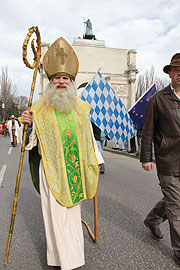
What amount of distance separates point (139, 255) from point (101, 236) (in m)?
0.58

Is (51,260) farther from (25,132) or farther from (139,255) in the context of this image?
(25,132)

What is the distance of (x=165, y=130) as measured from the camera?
2.61 metres

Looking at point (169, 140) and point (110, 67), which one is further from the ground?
point (110, 67)

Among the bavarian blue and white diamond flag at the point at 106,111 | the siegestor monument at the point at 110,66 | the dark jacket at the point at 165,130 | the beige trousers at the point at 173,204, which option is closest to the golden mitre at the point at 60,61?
the dark jacket at the point at 165,130

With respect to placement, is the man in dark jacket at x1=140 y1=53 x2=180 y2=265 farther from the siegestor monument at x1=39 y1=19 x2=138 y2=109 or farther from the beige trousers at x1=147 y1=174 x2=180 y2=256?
the siegestor monument at x1=39 y1=19 x2=138 y2=109

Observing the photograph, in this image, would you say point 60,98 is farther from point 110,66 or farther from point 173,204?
point 110,66

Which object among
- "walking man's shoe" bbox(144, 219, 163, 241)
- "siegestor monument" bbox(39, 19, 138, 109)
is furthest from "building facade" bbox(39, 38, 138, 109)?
"walking man's shoe" bbox(144, 219, 163, 241)

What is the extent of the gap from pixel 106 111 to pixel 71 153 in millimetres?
3787

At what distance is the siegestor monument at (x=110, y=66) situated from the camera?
90.1 feet

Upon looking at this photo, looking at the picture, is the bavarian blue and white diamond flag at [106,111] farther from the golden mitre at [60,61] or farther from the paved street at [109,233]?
the golden mitre at [60,61]

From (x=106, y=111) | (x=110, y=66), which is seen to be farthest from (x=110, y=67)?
(x=106, y=111)

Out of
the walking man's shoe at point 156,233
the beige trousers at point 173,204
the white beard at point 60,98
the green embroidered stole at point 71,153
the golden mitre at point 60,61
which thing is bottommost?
the walking man's shoe at point 156,233

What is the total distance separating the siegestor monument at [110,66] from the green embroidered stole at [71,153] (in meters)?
25.0

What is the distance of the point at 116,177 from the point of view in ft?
21.1
